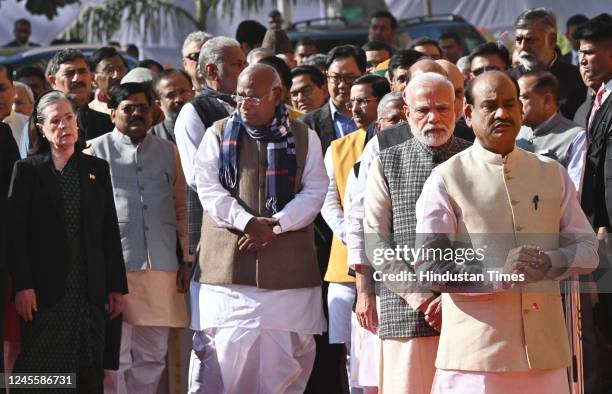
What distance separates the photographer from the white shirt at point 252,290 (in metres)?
8.41

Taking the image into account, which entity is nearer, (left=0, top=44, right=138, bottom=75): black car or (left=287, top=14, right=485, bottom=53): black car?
(left=0, top=44, right=138, bottom=75): black car

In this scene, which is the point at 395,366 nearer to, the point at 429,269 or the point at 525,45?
the point at 429,269

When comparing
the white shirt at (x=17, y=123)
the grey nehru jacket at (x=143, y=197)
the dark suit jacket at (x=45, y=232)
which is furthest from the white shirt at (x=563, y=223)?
the white shirt at (x=17, y=123)

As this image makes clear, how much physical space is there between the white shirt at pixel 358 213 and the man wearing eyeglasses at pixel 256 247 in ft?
1.80

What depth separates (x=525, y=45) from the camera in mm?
11258

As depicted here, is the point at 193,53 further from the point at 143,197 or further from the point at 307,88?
the point at 143,197

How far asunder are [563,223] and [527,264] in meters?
0.39

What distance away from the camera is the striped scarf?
27.9 ft

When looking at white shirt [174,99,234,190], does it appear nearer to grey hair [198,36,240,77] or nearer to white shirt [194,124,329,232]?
grey hair [198,36,240,77]

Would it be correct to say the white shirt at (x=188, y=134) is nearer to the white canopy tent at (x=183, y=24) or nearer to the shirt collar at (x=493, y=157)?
the shirt collar at (x=493, y=157)

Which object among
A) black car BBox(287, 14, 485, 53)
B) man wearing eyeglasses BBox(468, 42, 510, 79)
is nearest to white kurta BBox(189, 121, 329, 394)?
man wearing eyeglasses BBox(468, 42, 510, 79)

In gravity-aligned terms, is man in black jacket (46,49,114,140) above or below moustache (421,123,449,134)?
above

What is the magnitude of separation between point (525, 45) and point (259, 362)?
4.05 meters

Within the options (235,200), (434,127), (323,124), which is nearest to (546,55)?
(323,124)
